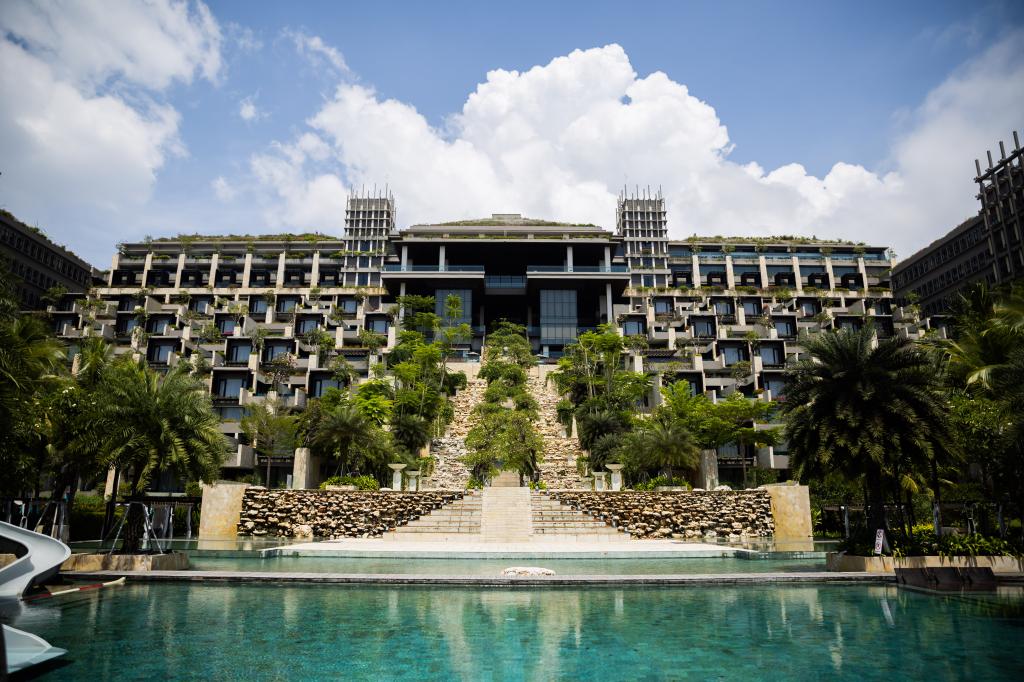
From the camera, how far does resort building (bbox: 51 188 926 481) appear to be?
61.3 meters

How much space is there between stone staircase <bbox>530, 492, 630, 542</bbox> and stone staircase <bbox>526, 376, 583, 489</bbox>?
21.5 feet

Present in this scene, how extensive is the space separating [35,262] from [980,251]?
96383 mm

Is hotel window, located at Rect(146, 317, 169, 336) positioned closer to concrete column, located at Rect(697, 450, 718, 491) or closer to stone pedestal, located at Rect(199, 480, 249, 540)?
stone pedestal, located at Rect(199, 480, 249, 540)

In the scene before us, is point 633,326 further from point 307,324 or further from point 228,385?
point 228,385

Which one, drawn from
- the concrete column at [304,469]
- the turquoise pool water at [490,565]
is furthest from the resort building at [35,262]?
the turquoise pool water at [490,565]

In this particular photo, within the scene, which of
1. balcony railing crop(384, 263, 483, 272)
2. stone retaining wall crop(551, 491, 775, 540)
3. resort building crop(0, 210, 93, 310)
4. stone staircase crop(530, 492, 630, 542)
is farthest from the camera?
balcony railing crop(384, 263, 483, 272)

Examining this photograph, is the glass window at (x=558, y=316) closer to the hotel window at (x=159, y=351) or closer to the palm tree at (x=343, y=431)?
the hotel window at (x=159, y=351)

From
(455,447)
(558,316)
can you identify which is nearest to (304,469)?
(455,447)

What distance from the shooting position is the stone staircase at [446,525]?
89.8 feet

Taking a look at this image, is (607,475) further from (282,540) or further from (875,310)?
(875,310)

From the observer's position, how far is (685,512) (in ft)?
97.9

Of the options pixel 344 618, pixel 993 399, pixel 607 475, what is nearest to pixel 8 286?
pixel 344 618

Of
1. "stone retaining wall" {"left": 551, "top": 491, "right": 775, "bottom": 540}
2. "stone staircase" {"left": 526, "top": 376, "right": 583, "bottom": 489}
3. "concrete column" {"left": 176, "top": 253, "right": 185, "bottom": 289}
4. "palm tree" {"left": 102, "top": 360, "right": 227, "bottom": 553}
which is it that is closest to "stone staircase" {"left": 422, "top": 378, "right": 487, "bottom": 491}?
"stone staircase" {"left": 526, "top": 376, "right": 583, "bottom": 489}

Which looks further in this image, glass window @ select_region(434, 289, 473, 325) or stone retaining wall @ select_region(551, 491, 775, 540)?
glass window @ select_region(434, 289, 473, 325)
